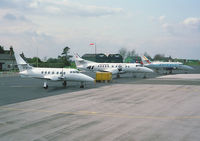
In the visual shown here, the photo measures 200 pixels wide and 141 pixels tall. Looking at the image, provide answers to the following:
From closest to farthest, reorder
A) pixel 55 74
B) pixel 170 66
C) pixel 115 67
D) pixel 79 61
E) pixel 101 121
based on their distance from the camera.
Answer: pixel 101 121 → pixel 55 74 → pixel 115 67 → pixel 79 61 → pixel 170 66

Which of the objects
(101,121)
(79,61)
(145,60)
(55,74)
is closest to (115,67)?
(79,61)

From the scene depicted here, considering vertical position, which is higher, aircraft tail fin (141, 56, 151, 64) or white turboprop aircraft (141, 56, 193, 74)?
aircraft tail fin (141, 56, 151, 64)

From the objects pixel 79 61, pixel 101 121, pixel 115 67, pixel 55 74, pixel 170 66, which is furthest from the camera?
pixel 170 66

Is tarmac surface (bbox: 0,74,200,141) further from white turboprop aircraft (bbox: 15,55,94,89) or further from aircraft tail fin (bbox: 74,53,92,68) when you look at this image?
aircraft tail fin (bbox: 74,53,92,68)

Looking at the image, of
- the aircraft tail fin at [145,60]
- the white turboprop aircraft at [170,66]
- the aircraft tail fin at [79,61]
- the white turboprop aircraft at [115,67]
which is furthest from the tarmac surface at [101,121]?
the aircraft tail fin at [145,60]

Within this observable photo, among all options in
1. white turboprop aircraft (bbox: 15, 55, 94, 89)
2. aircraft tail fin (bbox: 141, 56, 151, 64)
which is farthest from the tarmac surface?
aircraft tail fin (bbox: 141, 56, 151, 64)

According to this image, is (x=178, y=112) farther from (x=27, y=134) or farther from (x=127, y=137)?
(x=27, y=134)

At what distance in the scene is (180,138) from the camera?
11344mm

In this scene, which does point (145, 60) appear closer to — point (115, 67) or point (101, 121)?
point (115, 67)

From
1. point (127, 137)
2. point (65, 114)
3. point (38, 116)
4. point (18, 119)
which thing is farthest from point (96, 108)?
point (127, 137)

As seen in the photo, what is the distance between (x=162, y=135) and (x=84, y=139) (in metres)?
4.18

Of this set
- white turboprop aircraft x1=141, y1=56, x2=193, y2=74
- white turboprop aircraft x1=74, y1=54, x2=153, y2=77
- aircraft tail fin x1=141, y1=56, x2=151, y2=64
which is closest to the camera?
white turboprop aircraft x1=74, y1=54, x2=153, y2=77

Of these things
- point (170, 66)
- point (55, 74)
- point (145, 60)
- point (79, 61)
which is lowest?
point (55, 74)

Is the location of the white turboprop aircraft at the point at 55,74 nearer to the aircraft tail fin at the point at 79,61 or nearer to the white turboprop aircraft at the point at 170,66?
the aircraft tail fin at the point at 79,61
